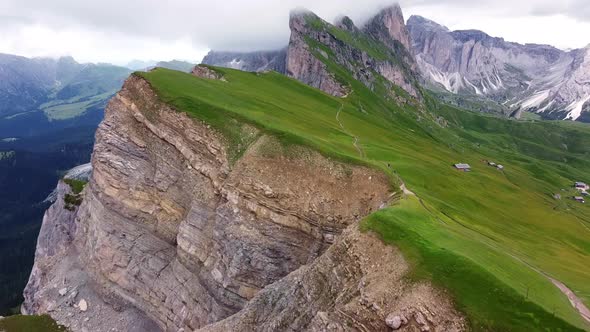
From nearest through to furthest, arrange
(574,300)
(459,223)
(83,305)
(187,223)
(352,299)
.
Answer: (352,299)
(574,300)
(459,223)
(187,223)
(83,305)

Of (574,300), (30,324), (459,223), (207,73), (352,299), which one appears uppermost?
(207,73)

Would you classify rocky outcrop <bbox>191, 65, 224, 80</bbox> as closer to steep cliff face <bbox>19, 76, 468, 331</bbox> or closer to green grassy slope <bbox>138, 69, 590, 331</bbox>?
green grassy slope <bbox>138, 69, 590, 331</bbox>

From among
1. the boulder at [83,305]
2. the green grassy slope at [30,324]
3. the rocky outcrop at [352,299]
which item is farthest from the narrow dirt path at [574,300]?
the green grassy slope at [30,324]

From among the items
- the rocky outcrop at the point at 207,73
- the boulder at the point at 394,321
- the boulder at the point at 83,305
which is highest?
the rocky outcrop at the point at 207,73

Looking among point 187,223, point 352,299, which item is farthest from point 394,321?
point 187,223

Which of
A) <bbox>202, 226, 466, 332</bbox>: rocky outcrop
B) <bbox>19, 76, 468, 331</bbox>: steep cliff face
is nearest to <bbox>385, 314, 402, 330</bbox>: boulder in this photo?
<bbox>202, 226, 466, 332</bbox>: rocky outcrop

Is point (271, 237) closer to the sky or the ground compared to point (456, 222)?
closer to the ground

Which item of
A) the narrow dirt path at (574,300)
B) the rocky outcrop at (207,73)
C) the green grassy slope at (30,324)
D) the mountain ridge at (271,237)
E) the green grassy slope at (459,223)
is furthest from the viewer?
the rocky outcrop at (207,73)

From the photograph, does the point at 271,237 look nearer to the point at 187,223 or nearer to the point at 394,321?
the point at 187,223

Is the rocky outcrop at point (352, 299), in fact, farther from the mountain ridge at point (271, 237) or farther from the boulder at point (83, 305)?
the boulder at point (83, 305)
